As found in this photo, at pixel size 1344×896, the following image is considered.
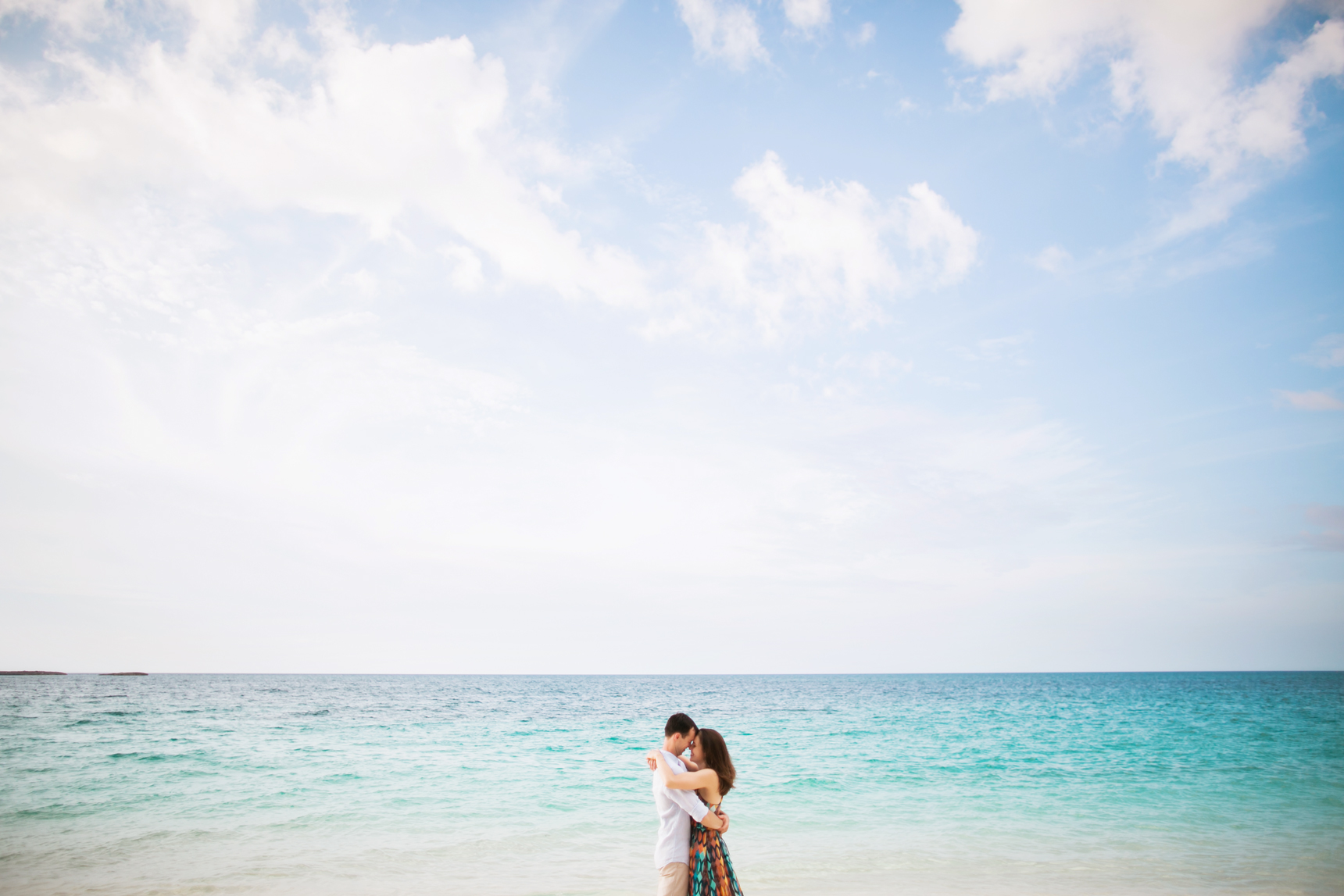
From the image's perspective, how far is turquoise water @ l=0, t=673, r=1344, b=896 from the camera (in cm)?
744

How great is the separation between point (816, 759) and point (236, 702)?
31645mm

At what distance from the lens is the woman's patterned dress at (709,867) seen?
3.93 metres

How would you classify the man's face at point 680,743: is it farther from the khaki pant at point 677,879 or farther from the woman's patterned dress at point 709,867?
the khaki pant at point 677,879

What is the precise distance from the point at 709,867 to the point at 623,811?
752cm

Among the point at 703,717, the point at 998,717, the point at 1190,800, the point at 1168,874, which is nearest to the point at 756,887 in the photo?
the point at 1168,874

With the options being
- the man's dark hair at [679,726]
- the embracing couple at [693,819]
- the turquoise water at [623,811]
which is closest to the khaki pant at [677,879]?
the embracing couple at [693,819]

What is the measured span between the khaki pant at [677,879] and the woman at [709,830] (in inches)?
1.2

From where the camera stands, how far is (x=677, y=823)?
3961 mm

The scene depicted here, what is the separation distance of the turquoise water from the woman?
382 centimetres

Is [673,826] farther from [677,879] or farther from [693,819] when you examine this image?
[677,879]

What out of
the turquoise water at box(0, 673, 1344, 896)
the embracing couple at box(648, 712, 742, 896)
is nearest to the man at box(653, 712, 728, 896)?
the embracing couple at box(648, 712, 742, 896)

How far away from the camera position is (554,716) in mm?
28469

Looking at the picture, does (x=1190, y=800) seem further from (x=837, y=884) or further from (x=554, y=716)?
(x=554, y=716)

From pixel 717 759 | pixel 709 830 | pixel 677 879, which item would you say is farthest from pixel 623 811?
pixel 717 759
